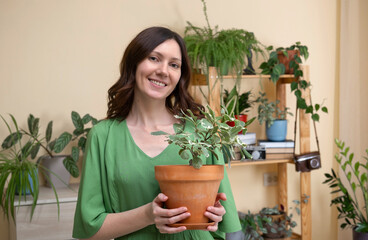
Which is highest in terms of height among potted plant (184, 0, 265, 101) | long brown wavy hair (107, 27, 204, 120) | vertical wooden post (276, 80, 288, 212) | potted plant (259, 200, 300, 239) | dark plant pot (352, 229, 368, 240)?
potted plant (184, 0, 265, 101)

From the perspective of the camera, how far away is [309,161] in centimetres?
325

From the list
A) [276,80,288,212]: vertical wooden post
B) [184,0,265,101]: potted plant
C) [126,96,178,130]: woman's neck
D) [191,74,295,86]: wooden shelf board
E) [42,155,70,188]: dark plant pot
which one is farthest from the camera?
[276,80,288,212]: vertical wooden post

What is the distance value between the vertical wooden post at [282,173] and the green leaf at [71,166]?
1.63 meters

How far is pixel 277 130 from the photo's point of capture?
10.7 feet

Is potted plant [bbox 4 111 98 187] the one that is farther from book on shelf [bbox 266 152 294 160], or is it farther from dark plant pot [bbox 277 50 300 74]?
dark plant pot [bbox 277 50 300 74]

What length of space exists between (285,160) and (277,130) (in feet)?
0.71

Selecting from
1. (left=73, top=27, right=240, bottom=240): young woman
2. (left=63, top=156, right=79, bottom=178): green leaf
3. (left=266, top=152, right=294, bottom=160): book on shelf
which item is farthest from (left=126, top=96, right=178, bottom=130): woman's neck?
(left=266, top=152, right=294, bottom=160): book on shelf

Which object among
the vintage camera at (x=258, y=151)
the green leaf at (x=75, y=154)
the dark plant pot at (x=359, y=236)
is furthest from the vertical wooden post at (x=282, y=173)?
the green leaf at (x=75, y=154)

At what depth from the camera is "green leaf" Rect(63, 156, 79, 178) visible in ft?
8.53

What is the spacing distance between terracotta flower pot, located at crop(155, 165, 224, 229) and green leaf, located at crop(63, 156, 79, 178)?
4.71 ft

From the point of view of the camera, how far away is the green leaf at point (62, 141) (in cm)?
264

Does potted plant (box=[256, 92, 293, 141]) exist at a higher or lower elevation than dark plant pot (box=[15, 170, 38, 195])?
higher

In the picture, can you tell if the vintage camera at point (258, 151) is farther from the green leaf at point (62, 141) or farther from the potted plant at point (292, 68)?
the green leaf at point (62, 141)

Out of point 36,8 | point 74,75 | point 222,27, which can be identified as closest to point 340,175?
point 222,27
